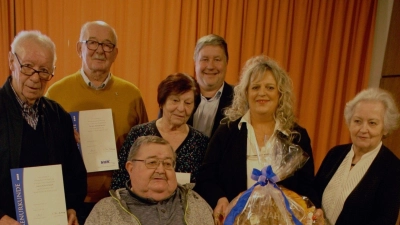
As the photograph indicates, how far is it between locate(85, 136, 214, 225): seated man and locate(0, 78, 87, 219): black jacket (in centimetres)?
29

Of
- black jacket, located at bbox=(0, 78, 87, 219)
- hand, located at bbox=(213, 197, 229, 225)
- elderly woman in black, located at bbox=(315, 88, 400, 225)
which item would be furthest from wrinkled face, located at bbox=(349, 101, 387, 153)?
black jacket, located at bbox=(0, 78, 87, 219)

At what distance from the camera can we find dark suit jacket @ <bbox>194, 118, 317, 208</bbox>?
6.65 feet

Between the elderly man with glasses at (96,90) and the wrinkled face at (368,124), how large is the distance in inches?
59.2

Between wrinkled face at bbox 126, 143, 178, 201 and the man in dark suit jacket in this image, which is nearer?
wrinkled face at bbox 126, 143, 178, 201

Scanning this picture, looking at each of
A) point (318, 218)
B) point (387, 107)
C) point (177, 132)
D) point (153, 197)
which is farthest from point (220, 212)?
point (387, 107)

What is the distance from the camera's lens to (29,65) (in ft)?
5.68

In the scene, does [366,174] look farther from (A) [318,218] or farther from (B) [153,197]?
(B) [153,197]

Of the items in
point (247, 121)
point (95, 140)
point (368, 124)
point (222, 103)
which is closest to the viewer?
point (368, 124)

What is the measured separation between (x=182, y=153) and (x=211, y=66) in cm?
82

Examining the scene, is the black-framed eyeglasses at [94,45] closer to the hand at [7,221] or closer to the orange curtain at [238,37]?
the hand at [7,221]

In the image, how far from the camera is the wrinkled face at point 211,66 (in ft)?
8.95

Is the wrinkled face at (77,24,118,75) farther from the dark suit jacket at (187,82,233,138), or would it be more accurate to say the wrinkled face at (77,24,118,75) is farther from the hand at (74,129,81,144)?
the dark suit jacket at (187,82,233,138)

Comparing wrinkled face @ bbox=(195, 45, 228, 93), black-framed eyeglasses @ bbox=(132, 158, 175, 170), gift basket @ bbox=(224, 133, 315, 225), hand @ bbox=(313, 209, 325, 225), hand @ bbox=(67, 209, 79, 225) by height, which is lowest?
hand @ bbox=(67, 209, 79, 225)

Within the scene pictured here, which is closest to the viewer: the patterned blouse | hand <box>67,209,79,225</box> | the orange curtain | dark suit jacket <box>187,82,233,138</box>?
hand <box>67,209,79,225</box>
